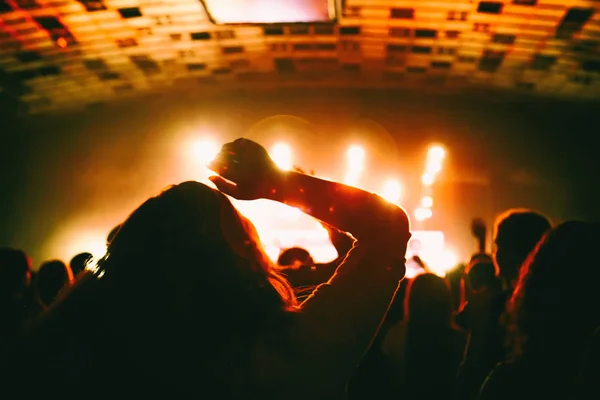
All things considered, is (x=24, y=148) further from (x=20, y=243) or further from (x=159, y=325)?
(x=159, y=325)

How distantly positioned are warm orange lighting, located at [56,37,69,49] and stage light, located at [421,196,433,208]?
29.4ft

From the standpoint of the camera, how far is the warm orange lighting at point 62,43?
8.09 metres

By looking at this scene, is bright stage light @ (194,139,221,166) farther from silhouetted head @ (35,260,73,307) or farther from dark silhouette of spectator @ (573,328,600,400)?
dark silhouette of spectator @ (573,328,600,400)

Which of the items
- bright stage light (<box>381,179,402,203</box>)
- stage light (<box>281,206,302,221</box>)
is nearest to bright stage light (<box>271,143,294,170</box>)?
stage light (<box>281,206,302,221</box>)

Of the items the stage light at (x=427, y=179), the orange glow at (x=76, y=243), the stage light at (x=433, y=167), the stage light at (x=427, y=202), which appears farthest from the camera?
the orange glow at (x=76, y=243)

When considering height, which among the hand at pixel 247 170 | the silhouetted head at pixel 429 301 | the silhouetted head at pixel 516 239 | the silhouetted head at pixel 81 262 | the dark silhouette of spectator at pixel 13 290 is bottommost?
the silhouetted head at pixel 429 301

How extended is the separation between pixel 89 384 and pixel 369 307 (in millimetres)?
594

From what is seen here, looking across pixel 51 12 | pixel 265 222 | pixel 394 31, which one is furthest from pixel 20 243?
pixel 394 31

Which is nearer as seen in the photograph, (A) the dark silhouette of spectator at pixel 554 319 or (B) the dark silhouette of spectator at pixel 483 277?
(A) the dark silhouette of spectator at pixel 554 319

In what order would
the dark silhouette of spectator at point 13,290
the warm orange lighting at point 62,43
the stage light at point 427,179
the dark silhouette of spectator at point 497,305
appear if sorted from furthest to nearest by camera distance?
1. the stage light at point 427,179
2. the warm orange lighting at point 62,43
3. the dark silhouette of spectator at point 497,305
4. the dark silhouette of spectator at point 13,290

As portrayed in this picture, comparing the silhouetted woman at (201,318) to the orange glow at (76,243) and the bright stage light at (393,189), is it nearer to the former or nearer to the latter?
the bright stage light at (393,189)

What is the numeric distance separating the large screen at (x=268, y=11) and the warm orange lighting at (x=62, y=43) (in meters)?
5.60

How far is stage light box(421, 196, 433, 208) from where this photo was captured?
29.9 ft

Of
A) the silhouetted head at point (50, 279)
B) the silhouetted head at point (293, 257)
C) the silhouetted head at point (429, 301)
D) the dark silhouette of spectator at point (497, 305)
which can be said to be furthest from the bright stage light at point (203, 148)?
the dark silhouette of spectator at point (497, 305)
